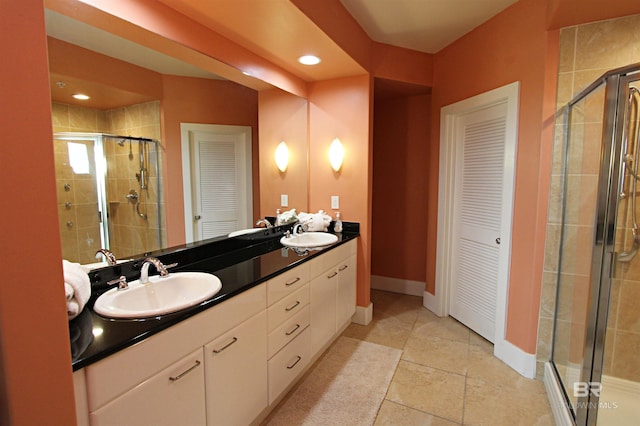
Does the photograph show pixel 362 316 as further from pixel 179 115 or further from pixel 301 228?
pixel 179 115

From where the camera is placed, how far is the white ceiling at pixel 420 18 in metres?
2.26

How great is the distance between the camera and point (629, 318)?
6.71ft

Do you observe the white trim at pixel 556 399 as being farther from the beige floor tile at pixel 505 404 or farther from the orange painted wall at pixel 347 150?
the orange painted wall at pixel 347 150

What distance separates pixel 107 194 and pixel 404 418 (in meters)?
2.02

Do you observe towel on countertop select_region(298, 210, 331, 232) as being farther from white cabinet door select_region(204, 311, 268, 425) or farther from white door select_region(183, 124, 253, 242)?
white cabinet door select_region(204, 311, 268, 425)

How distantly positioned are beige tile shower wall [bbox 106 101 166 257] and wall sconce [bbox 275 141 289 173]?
1.21m

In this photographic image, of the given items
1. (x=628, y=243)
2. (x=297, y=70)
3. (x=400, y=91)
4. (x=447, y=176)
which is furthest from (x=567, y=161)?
(x=297, y=70)

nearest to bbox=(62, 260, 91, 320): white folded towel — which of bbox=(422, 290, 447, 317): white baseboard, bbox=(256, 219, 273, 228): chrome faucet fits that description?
bbox=(256, 219, 273, 228): chrome faucet

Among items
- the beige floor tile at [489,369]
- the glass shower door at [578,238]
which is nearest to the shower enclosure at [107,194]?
the beige floor tile at [489,369]

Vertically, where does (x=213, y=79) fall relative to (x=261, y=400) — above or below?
above

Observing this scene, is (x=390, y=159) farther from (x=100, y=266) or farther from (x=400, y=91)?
(x=100, y=266)

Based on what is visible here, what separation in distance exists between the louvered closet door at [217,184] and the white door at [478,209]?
1.93 m

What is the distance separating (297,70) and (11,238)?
8.15 ft

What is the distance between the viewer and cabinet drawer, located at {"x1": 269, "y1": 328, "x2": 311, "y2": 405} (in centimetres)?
180
